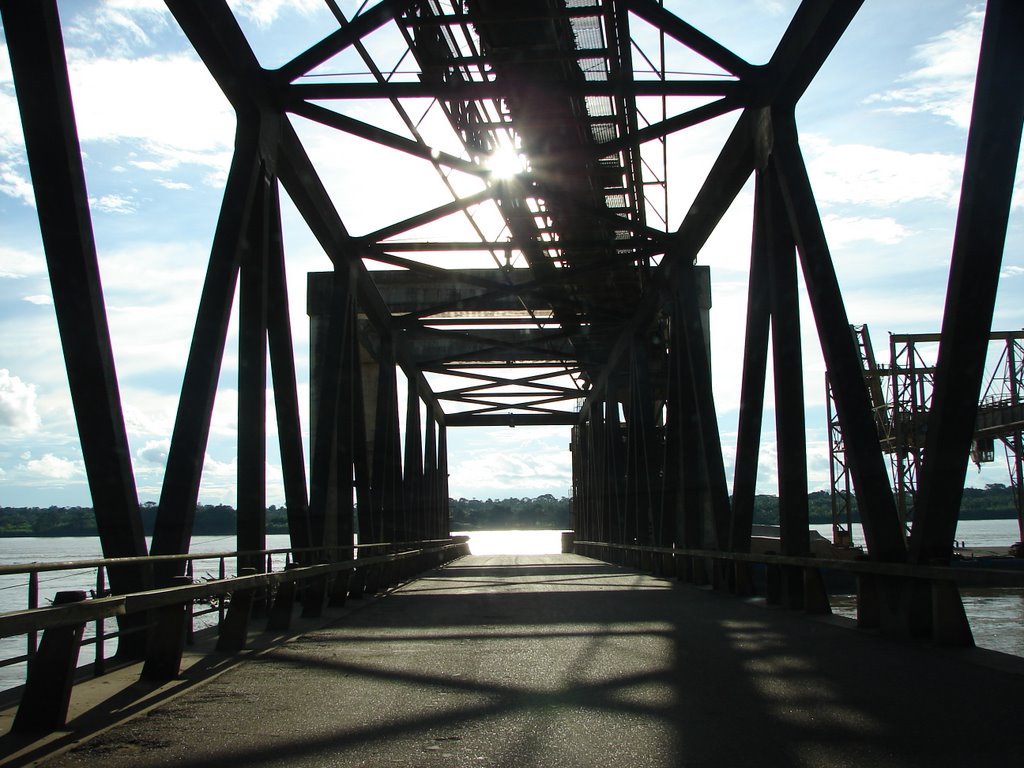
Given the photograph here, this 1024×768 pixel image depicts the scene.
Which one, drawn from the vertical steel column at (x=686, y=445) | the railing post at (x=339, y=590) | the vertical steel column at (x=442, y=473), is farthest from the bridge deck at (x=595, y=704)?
the vertical steel column at (x=442, y=473)

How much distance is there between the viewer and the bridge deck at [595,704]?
451 cm

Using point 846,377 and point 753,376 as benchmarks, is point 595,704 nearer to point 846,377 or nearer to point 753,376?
point 846,377

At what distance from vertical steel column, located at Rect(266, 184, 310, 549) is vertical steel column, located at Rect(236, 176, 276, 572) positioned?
1.41 meters

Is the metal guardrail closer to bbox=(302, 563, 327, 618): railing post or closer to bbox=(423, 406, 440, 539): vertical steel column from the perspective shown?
bbox=(302, 563, 327, 618): railing post

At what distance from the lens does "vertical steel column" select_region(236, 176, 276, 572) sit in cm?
1014

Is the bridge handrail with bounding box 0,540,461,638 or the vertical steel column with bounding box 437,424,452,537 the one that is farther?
the vertical steel column with bounding box 437,424,452,537

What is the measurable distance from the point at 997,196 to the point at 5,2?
19.9 ft

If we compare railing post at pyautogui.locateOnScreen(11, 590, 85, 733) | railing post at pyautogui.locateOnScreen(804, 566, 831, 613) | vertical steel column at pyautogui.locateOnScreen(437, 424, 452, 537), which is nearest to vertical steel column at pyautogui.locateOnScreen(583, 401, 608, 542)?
vertical steel column at pyautogui.locateOnScreen(437, 424, 452, 537)

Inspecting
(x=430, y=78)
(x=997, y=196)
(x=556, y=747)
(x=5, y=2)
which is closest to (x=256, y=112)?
(x=430, y=78)

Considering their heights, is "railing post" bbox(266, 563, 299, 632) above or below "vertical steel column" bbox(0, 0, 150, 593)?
below

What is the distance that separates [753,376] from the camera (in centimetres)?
1209

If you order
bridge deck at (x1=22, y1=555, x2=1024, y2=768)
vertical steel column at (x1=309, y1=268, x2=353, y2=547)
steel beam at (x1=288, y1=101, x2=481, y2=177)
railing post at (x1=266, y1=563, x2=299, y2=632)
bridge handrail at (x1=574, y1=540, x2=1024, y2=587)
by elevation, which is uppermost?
steel beam at (x1=288, y1=101, x2=481, y2=177)

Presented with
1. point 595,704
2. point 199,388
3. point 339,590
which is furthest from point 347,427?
point 595,704

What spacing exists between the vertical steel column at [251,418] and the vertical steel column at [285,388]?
1.41 meters
